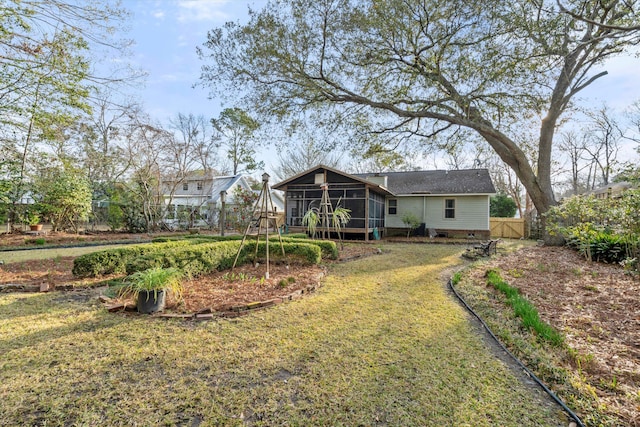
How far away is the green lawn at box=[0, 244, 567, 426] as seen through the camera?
197 cm

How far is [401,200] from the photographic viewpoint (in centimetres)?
1816

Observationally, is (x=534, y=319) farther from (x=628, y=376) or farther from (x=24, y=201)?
(x=24, y=201)

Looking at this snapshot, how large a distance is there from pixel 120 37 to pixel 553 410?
8.05 metres

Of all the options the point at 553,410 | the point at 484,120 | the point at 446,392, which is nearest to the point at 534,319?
the point at 553,410

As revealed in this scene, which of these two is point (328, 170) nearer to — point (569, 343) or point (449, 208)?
point (449, 208)

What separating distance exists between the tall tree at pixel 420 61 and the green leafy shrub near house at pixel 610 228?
4099mm

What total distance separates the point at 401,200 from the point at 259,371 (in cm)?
1680

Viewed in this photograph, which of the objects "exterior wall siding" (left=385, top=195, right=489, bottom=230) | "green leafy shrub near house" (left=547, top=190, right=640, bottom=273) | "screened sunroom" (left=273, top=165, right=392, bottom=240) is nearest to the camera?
"green leafy shrub near house" (left=547, top=190, right=640, bottom=273)

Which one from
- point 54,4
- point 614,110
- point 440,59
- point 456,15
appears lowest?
point 54,4

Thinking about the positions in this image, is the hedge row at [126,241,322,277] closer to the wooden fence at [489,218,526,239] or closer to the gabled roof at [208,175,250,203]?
the wooden fence at [489,218,526,239]

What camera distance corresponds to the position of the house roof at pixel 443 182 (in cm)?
1648

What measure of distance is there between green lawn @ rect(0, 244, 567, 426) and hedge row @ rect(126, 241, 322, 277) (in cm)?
99

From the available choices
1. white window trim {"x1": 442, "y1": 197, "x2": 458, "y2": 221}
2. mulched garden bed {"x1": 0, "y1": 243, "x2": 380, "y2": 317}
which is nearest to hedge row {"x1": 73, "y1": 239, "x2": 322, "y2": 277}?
mulched garden bed {"x1": 0, "y1": 243, "x2": 380, "y2": 317}

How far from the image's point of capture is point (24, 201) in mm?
13805
